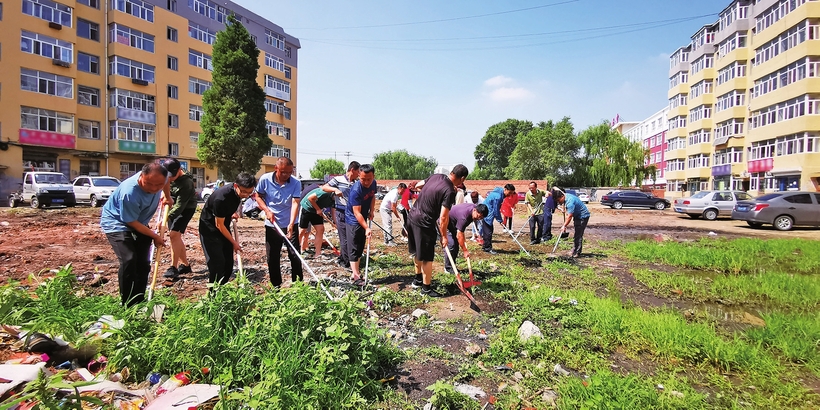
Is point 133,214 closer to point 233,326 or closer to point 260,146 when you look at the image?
point 233,326

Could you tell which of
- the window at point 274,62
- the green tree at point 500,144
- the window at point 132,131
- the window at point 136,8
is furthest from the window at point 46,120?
the green tree at point 500,144

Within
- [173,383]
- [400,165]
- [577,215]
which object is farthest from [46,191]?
[400,165]

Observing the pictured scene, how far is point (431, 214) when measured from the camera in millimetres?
5301

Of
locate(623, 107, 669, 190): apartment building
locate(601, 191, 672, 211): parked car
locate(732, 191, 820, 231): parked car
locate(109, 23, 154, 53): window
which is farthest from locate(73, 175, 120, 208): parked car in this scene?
locate(623, 107, 669, 190): apartment building

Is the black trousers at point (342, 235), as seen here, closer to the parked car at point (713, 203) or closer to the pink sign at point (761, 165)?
the parked car at point (713, 203)

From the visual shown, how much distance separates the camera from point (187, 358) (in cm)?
281

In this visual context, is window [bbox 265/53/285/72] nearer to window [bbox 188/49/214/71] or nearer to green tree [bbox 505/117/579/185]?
window [bbox 188/49/214/71]

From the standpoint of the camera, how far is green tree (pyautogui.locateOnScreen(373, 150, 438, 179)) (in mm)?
64812

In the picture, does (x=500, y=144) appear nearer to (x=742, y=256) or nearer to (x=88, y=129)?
(x=88, y=129)

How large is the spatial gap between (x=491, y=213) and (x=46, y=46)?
29186 millimetres

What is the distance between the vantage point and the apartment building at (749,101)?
25.0 metres

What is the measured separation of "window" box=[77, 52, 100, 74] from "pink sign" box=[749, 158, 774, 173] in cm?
4632

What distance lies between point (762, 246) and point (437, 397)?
11.1m

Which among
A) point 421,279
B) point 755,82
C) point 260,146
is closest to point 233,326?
point 421,279
